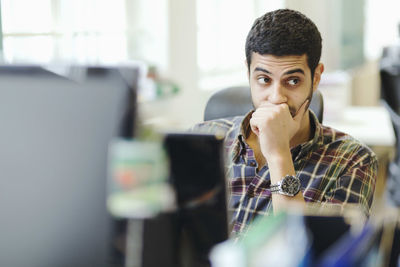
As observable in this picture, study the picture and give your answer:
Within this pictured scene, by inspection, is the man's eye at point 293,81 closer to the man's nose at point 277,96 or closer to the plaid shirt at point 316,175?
the man's nose at point 277,96

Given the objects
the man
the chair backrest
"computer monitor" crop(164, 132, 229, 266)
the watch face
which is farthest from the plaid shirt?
"computer monitor" crop(164, 132, 229, 266)

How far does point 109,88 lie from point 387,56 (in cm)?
242

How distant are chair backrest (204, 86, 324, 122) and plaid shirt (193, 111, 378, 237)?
0.86ft

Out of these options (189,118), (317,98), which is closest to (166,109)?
(189,118)

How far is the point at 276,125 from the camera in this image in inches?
53.5

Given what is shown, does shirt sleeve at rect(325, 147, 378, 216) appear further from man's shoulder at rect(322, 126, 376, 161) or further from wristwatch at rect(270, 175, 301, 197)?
wristwatch at rect(270, 175, 301, 197)

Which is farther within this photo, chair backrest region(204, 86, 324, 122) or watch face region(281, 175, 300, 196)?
chair backrest region(204, 86, 324, 122)

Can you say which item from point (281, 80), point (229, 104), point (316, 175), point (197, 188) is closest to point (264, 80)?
point (281, 80)

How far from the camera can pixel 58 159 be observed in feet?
2.33

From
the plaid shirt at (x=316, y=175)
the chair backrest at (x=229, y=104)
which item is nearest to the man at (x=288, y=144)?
the plaid shirt at (x=316, y=175)

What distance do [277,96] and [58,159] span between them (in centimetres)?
77

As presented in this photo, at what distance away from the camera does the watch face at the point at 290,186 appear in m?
1.29

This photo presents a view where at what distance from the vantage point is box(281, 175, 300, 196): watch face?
1.29 m

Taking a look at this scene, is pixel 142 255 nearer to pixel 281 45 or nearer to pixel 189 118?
pixel 281 45
